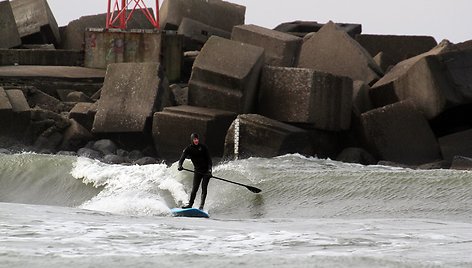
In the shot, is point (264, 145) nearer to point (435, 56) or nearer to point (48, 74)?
point (435, 56)

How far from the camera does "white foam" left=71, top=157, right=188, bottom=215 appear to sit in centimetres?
1332

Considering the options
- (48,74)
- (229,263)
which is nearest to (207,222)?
(229,263)

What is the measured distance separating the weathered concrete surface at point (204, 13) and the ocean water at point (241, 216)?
7.15m

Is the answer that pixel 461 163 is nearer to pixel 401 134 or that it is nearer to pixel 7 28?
pixel 401 134

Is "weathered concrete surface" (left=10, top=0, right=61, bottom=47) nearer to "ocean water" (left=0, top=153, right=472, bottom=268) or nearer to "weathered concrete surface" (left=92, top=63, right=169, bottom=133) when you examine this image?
"weathered concrete surface" (left=92, top=63, right=169, bottom=133)

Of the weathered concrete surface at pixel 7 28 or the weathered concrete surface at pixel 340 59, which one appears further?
the weathered concrete surface at pixel 7 28

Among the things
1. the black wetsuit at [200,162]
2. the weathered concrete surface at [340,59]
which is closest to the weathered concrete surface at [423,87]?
the weathered concrete surface at [340,59]

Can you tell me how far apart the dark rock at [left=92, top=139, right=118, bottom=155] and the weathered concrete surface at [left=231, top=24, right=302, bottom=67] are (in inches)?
120

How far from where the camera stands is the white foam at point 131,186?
1332cm

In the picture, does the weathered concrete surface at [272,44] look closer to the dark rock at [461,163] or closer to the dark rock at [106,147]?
the dark rock at [106,147]

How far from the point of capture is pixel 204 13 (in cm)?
2350

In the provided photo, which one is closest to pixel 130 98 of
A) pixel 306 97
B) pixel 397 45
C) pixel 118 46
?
pixel 306 97

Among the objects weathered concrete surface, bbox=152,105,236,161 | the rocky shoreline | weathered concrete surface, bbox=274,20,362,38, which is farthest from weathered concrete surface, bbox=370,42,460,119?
weathered concrete surface, bbox=274,20,362,38

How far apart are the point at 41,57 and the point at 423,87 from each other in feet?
26.9
